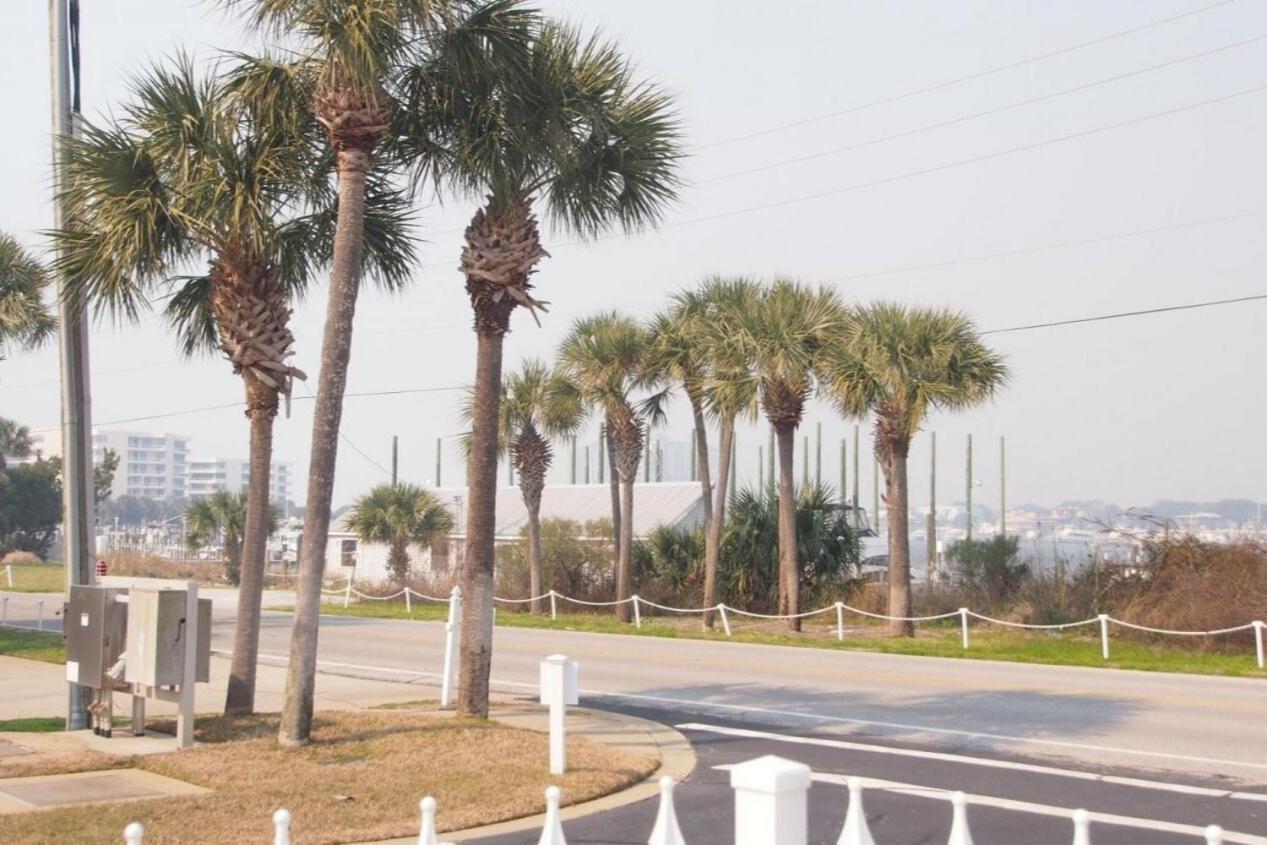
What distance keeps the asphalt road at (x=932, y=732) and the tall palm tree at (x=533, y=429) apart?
1040 centimetres

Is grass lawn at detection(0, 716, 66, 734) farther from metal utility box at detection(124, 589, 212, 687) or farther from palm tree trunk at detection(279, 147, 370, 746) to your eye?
palm tree trunk at detection(279, 147, 370, 746)

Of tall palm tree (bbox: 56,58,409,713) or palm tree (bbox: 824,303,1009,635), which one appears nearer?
tall palm tree (bbox: 56,58,409,713)

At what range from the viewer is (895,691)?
17594 mm

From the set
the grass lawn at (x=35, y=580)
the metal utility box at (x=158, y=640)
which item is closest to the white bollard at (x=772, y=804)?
the metal utility box at (x=158, y=640)

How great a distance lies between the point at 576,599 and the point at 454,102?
24764 mm

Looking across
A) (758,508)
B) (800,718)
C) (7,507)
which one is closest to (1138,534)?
(758,508)

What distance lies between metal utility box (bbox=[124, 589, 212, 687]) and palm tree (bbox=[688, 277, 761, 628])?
1732 cm

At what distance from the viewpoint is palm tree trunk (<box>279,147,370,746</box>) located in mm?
11609

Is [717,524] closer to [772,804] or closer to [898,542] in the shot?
[898,542]

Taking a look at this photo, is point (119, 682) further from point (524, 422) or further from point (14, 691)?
point (524, 422)

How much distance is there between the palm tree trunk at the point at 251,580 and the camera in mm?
13422

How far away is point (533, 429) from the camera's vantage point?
36000 millimetres

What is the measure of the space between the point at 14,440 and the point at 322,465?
95.1 m

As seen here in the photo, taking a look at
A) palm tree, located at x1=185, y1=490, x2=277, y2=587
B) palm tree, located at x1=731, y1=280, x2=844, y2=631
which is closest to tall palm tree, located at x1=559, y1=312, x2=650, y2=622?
palm tree, located at x1=731, y1=280, x2=844, y2=631
